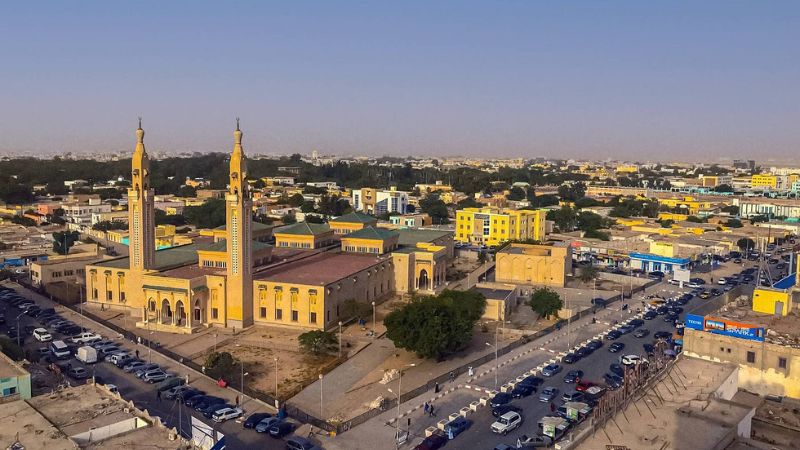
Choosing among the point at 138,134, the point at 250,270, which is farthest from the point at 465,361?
the point at 138,134

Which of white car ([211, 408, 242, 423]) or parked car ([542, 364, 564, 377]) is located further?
parked car ([542, 364, 564, 377])

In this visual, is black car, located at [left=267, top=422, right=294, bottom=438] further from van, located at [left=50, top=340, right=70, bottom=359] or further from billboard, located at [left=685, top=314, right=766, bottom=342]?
billboard, located at [left=685, top=314, right=766, bottom=342]

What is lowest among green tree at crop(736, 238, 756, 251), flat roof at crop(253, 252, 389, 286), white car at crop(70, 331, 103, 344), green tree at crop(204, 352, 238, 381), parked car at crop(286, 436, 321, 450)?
parked car at crop(286, 436, 321, 450)

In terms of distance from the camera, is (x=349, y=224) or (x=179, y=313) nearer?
(x=179, y=313)

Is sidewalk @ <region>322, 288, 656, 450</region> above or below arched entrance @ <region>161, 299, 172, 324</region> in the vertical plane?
below

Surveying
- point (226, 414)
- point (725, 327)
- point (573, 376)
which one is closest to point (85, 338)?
point (226, 414)

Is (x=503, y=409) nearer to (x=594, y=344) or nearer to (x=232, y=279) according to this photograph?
(x=594, y=344)

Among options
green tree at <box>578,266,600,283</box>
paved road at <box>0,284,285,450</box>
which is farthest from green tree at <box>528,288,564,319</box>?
paved road at <box>0,284,285,450</box>

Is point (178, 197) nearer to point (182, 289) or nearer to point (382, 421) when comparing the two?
point (182, 289)
